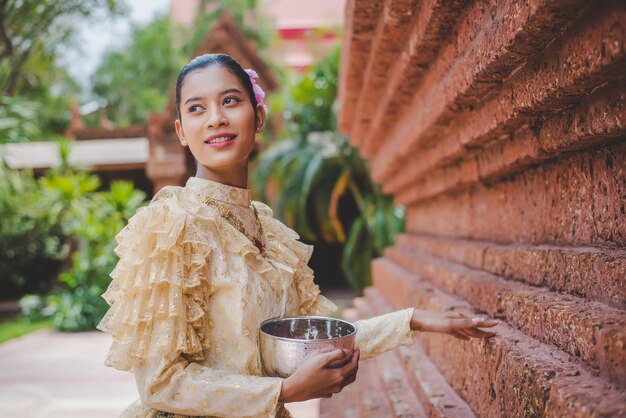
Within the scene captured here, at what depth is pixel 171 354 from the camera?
1.00 m

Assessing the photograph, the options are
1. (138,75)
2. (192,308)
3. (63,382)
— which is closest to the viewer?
(192,308)

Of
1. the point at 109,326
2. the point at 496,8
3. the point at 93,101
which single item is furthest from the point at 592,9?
the point at 93,101

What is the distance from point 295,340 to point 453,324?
0.42m

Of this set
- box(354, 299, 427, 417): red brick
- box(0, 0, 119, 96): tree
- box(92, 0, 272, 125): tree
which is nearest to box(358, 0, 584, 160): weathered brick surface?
box(354, 299, 427, 417): red brick

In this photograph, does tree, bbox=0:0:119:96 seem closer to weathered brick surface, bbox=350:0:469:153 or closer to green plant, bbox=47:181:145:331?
green plant, bbox=47:181:145:331

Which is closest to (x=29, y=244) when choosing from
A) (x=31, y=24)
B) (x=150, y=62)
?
(x=31, y=24)

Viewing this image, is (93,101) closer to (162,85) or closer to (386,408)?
(162,85)

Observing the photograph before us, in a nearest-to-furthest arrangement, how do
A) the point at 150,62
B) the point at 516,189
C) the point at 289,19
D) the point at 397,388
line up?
the point at 516,189 < the point at 397,388 < the point at 289,19 < the point at 150,62

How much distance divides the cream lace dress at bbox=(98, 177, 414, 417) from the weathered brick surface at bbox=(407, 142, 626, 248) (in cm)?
64

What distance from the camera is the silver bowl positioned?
3.27 ft

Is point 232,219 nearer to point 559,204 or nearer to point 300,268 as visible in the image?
point 300,268

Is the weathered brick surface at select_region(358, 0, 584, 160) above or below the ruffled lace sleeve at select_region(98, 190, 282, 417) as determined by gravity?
above

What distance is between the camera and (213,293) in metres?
1.12

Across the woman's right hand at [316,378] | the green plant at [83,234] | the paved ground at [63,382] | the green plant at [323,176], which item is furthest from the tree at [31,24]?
the woman's right hand at [316,378]
